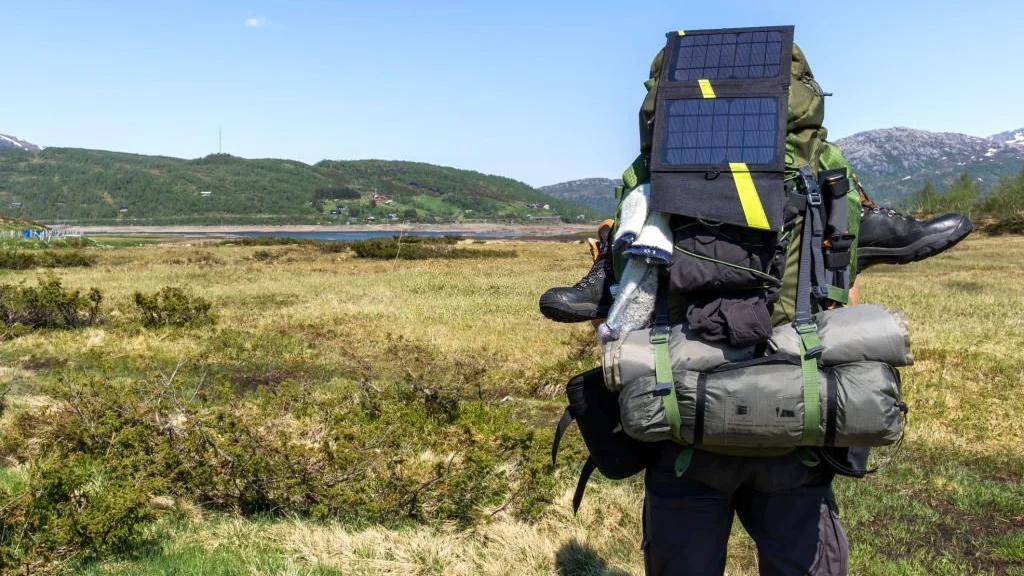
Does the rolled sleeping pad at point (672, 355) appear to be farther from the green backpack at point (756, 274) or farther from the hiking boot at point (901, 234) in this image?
the hiking boot at point (901, 234)

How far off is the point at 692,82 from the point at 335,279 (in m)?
22.7

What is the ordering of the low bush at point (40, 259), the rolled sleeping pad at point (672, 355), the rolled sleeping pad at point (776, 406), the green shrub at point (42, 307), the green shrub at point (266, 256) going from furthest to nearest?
1. the green shrub at point (266, 256)
2. the low bush at point (40, 259)
3. the green shrub at point (42, 307)
4. the rolled sleeping pad at point (672, 355)
5. the rolled sleeping pad at point (776, 406)

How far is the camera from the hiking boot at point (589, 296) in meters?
2.65

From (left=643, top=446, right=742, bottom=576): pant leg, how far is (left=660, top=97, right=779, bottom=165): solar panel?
93 centimetres

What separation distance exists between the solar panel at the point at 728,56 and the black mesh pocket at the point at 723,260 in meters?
0.50

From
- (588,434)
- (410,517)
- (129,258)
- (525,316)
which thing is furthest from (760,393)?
(129,258)

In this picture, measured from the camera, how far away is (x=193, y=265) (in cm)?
2964

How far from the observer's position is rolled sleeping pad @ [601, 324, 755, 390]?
2.28m

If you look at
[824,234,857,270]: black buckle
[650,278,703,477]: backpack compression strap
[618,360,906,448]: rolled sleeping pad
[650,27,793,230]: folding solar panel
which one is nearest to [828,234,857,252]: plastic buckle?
[824,234,857,270]: black buckle

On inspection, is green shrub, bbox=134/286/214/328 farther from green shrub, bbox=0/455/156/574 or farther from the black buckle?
the black buckle

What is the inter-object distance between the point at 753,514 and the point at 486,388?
312 inches

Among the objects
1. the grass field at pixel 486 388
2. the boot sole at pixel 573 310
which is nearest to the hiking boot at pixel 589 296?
the boot sole at pixel 573 310

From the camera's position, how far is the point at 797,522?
2443mm

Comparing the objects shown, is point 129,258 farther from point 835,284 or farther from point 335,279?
point 835,284
